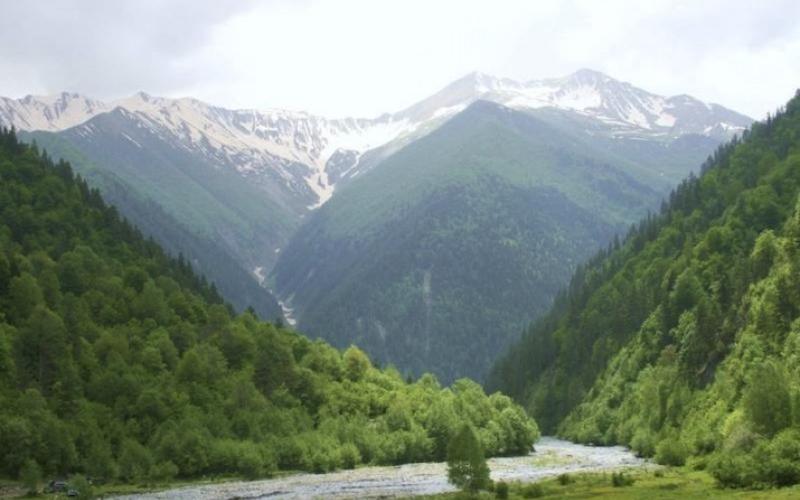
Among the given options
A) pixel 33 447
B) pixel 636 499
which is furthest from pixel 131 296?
pixel 636 499

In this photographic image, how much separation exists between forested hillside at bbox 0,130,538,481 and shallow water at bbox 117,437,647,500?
953cm

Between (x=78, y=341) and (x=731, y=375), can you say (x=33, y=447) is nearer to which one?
(x=78, y=341)

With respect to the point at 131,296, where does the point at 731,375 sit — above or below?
below

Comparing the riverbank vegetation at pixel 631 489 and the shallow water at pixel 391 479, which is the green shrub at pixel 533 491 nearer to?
the riverbank vegetation at pixel 631 489

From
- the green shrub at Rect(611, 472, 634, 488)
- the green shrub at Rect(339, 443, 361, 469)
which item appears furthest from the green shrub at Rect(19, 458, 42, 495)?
the green shrub at Rect(611, 472, 634, 488)

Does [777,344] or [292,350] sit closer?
[777,344]

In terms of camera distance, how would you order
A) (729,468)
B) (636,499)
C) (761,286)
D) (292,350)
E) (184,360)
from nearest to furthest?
(636,499) → (729,468) → (761,286) → (184,360) → (292,350)

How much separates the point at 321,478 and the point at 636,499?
62886mm

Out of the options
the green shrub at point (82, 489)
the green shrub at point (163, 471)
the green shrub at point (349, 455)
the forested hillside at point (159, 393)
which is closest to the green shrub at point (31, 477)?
the forested hillside at point (159, 393)

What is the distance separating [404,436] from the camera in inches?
6727

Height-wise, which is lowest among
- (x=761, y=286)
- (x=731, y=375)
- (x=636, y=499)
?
(x=636, y=499)

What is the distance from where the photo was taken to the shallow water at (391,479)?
376ft

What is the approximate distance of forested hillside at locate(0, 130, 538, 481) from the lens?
133500 mm

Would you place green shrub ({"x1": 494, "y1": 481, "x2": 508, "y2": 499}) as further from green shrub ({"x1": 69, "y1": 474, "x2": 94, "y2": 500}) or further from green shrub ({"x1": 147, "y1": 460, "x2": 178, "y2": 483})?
green shrub ({"x1": 147, "y1": 460, "x2": 178, "y2": 483})
